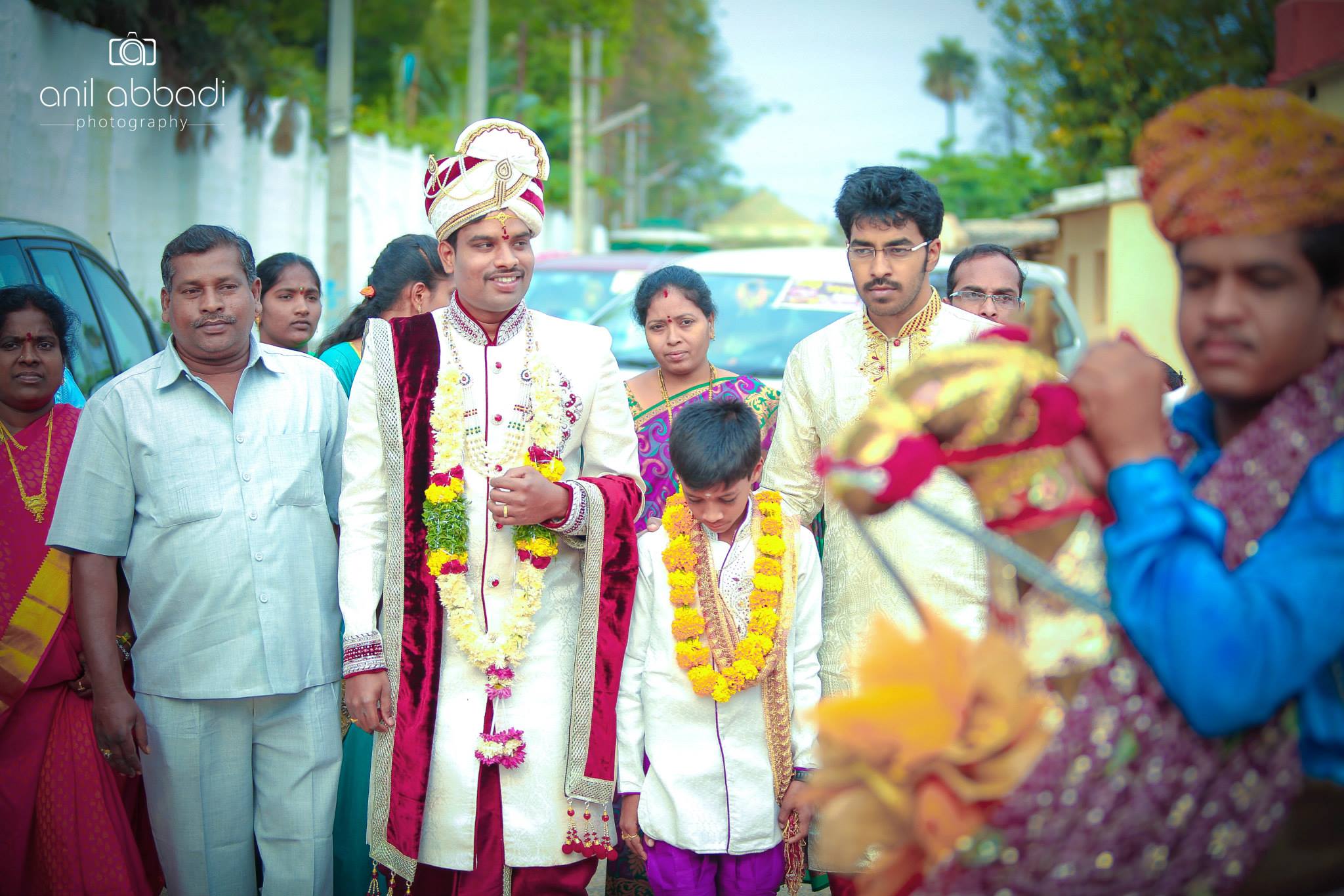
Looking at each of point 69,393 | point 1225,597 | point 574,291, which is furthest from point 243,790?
point 574,291

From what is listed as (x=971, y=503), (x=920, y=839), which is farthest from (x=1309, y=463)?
(x=971, y=503)

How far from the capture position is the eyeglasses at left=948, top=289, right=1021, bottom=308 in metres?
4.49

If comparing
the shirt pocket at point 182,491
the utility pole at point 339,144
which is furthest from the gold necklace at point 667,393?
the utility pole at point 339,144

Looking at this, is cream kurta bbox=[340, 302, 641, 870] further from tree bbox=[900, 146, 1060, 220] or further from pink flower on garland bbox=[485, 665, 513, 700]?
tree bbox=[900, 146, 1060, 220]

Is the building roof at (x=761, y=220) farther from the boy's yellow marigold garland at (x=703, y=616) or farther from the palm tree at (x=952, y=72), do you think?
the boy's yellow marigold garland at (x=703, y=616)

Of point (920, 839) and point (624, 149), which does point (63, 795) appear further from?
point (624, 149)

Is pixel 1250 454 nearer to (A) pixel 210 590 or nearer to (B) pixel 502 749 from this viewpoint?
(B) pixel 502 749

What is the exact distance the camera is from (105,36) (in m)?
9.02

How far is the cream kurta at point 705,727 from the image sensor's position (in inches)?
115

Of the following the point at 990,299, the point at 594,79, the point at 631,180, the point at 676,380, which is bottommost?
the point at 676,380

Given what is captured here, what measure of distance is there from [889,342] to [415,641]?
1.62m

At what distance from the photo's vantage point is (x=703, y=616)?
3016 millimetres

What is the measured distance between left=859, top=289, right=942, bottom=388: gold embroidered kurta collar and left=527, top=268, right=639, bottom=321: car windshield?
14.6 feet

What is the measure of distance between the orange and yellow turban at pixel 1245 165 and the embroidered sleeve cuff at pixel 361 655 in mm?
2168
